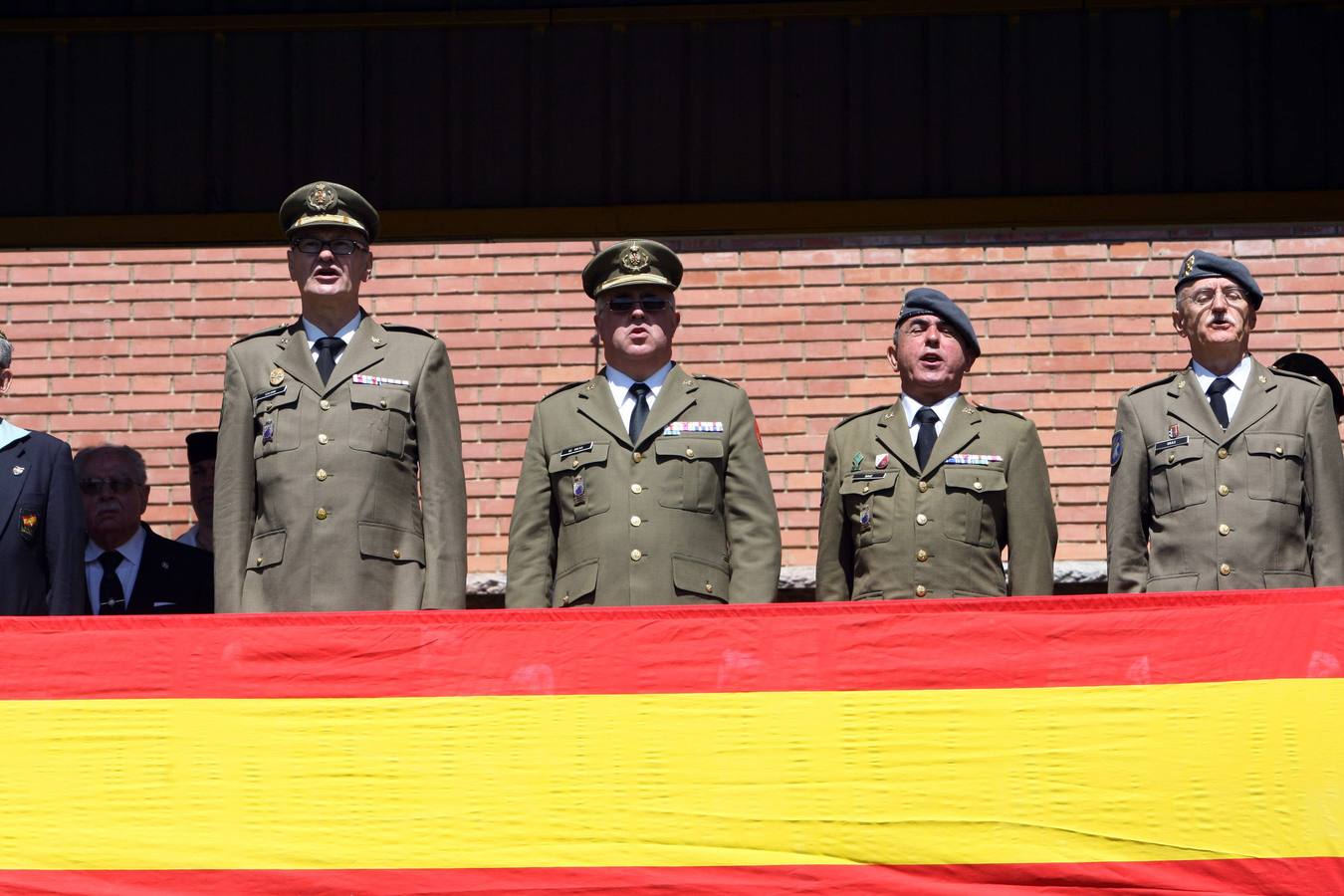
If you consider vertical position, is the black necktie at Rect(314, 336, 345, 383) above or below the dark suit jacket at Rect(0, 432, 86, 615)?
above

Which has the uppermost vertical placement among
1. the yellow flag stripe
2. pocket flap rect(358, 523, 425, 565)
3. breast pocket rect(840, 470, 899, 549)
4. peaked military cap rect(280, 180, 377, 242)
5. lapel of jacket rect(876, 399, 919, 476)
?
peaked military cap rect(280, 180, 377, 242)

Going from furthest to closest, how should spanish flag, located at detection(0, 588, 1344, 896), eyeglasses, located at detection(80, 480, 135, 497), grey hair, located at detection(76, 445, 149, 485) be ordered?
grey hair, located at detection(76, 445, 149, 485) → eyeglasses, located at detection(80, 480, 135, 497) → spanish flag, located at detection(0, 588, 1344, 896)

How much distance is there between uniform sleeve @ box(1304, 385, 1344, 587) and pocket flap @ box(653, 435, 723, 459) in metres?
1.67

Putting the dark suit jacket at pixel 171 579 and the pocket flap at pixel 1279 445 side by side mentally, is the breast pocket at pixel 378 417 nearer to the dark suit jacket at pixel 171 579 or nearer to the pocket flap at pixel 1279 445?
the dark suit jacket at pixel 171 579

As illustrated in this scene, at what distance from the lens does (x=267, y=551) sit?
5145 mm

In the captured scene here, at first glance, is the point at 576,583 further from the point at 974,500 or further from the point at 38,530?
the point at 38,530

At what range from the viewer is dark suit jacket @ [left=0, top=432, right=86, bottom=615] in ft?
18.0

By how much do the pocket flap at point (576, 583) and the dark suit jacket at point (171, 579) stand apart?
1816mm

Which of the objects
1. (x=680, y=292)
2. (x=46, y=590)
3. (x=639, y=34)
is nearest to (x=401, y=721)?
(x=46, y=590)

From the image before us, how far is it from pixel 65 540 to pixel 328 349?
40.0 inches

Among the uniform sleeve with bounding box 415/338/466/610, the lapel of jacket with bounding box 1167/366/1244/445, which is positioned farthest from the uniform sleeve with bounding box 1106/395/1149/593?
the uniform sleeve with bounding box 415/338/466/610

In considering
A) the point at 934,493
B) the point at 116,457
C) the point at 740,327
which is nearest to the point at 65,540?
the point at 116,457

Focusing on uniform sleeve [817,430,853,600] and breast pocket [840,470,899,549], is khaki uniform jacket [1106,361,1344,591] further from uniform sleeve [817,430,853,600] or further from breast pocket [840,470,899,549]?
uniform sleeve [817,430,853,600]

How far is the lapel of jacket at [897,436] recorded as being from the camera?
18.0ft
